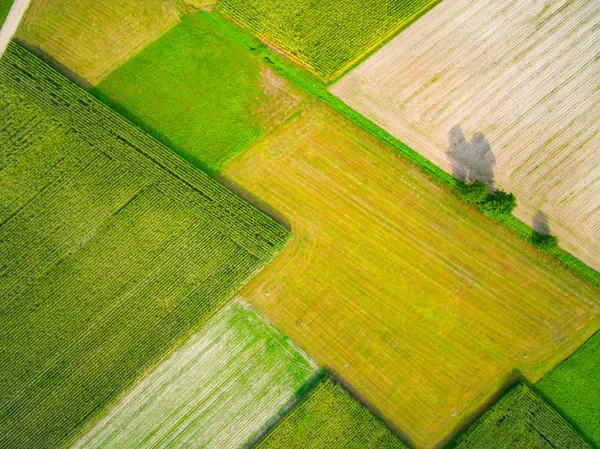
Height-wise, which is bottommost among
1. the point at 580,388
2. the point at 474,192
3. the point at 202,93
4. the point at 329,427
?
the point at 329,427

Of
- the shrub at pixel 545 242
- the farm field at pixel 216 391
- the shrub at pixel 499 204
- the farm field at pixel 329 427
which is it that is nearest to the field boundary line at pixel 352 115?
the shrub at pixel 545 242

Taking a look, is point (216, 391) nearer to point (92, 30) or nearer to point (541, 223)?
point (541, 223)

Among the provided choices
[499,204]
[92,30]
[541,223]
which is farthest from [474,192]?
[92,30]

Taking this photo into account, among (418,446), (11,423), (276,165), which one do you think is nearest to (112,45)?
(276,165)

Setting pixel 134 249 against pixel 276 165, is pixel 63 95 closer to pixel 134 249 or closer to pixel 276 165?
pixel 134 249

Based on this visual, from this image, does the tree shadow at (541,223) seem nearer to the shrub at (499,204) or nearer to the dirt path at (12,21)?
the shrub at (499,204)

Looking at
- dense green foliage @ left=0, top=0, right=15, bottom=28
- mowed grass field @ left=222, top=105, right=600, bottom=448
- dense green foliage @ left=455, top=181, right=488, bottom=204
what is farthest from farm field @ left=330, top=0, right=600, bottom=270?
dense green foliage @ left=0, top=0, right=15, bottom=28
